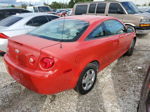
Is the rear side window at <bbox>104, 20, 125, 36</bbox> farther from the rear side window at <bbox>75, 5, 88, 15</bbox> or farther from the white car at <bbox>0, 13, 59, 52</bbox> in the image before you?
the rear side window at <bbox>75, 5, 88, 15</bbox>

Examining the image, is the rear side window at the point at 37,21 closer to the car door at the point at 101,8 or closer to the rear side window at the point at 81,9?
the car door at the point at 101,8

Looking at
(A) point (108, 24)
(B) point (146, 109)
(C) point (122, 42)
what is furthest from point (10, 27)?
(B) point (146, 109)

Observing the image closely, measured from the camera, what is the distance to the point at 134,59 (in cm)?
507

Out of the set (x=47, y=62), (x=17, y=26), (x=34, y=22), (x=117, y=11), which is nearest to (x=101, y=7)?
(x=117, y=11)

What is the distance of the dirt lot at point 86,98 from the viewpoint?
2.79m

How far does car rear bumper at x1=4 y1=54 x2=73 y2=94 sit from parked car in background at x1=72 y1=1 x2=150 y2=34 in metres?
6.03

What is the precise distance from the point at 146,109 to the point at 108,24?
8.41 feet

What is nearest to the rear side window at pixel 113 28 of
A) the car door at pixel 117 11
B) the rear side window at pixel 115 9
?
the car door at pixel 117 11

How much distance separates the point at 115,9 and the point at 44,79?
275 inches

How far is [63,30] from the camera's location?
3225mm

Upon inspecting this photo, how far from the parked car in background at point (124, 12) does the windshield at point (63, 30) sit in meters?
5.01

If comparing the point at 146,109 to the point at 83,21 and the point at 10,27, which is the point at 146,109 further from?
the point at 10,27

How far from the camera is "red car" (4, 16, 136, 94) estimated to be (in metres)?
2.44

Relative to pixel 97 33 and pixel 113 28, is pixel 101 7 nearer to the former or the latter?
pixel 113 28
